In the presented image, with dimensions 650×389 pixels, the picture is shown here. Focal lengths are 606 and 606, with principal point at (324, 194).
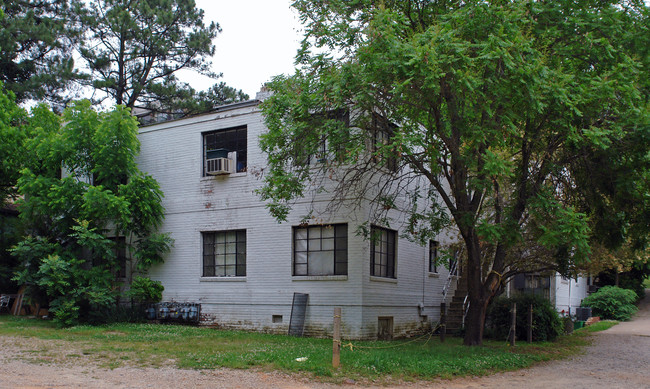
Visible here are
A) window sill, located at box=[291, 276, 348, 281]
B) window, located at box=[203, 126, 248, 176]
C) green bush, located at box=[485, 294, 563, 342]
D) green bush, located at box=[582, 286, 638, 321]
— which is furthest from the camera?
green bush, located at box=[582, 286, 638, 321]

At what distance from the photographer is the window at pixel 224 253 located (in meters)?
18.3

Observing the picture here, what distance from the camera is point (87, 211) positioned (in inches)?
714

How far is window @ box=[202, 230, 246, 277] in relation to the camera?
1830 cm

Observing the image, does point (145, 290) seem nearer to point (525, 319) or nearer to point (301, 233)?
point (301, 233)

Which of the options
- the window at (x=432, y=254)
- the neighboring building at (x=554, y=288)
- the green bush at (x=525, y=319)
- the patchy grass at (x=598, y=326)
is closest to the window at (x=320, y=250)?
the window at (x=432, y=254)

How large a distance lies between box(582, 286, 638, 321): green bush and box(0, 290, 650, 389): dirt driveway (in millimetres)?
14137

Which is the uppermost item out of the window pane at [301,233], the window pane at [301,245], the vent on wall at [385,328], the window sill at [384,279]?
the window pane at [301,233]

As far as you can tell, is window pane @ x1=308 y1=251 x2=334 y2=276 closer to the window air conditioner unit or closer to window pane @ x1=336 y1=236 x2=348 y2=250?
window pane @ x1=336 y1=236 x2=348 y2=250

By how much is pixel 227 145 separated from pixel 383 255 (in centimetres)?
593

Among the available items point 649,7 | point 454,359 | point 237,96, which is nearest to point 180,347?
point 454,359

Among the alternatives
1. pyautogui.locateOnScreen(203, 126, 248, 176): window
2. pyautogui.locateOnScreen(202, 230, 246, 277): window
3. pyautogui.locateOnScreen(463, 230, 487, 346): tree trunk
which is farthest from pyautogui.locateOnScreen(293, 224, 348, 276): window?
pyautogui.locateOnScreen(463, 230, 487, 346): tree trunk

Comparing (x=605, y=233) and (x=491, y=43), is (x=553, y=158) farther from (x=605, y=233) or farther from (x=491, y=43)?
(x=491, y=43)

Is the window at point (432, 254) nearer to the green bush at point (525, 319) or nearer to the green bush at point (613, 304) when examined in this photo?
the green bush at point (525, 319)

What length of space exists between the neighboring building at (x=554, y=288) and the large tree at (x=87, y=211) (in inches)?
539
